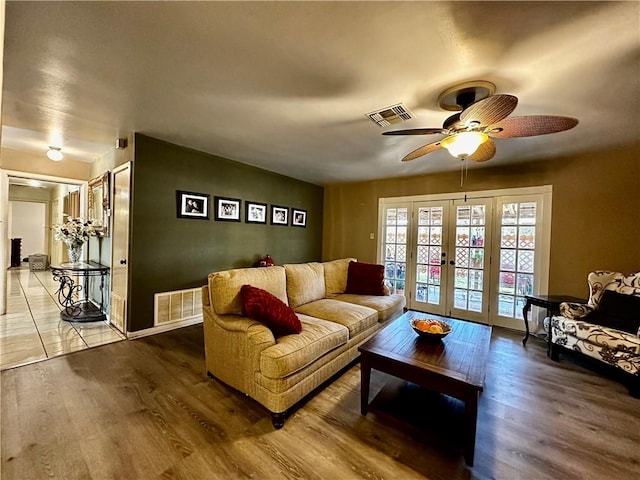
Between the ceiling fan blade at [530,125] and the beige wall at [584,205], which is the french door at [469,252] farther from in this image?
the ceiling fan blade at [530,125]

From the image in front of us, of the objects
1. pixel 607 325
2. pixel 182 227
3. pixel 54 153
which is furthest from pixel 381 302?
pixel 54 153

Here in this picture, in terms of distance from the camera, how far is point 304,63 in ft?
6.06

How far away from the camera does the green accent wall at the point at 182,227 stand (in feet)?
10.8

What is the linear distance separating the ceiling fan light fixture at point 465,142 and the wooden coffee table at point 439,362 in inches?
58.3

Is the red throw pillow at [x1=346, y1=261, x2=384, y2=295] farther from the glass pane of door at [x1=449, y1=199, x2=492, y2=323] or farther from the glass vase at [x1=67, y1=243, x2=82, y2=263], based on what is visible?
the glass vase at [x1=67, y1=243, x2=82, y2=263]

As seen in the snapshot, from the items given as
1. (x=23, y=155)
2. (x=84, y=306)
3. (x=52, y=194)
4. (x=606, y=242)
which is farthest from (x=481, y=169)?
(x=52, y=194)

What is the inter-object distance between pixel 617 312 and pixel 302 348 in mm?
3066

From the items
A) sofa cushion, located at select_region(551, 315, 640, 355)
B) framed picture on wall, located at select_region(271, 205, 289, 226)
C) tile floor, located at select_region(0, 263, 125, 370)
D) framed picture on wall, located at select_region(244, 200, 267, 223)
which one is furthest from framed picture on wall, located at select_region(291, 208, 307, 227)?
sofa cushion, located at select_region(551, 315, 640, 355)

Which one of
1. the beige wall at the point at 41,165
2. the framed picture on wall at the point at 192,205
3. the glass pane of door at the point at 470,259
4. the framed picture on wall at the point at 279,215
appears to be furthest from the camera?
the framed picture on wall at the point at 279,215

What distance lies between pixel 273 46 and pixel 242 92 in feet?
2.03

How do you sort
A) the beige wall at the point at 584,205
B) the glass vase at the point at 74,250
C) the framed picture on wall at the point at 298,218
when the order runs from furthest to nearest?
1. the framed picture on wall at the point at 298,218
2. the glass vase at the point at 74,250
3. the beige wall at the point at 584,205

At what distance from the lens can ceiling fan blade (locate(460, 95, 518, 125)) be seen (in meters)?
1.61

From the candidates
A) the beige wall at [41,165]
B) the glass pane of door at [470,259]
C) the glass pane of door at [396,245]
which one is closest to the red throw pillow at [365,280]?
the glass pane of door at [396,245]

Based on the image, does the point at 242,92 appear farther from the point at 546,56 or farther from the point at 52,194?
the point at 52,194
